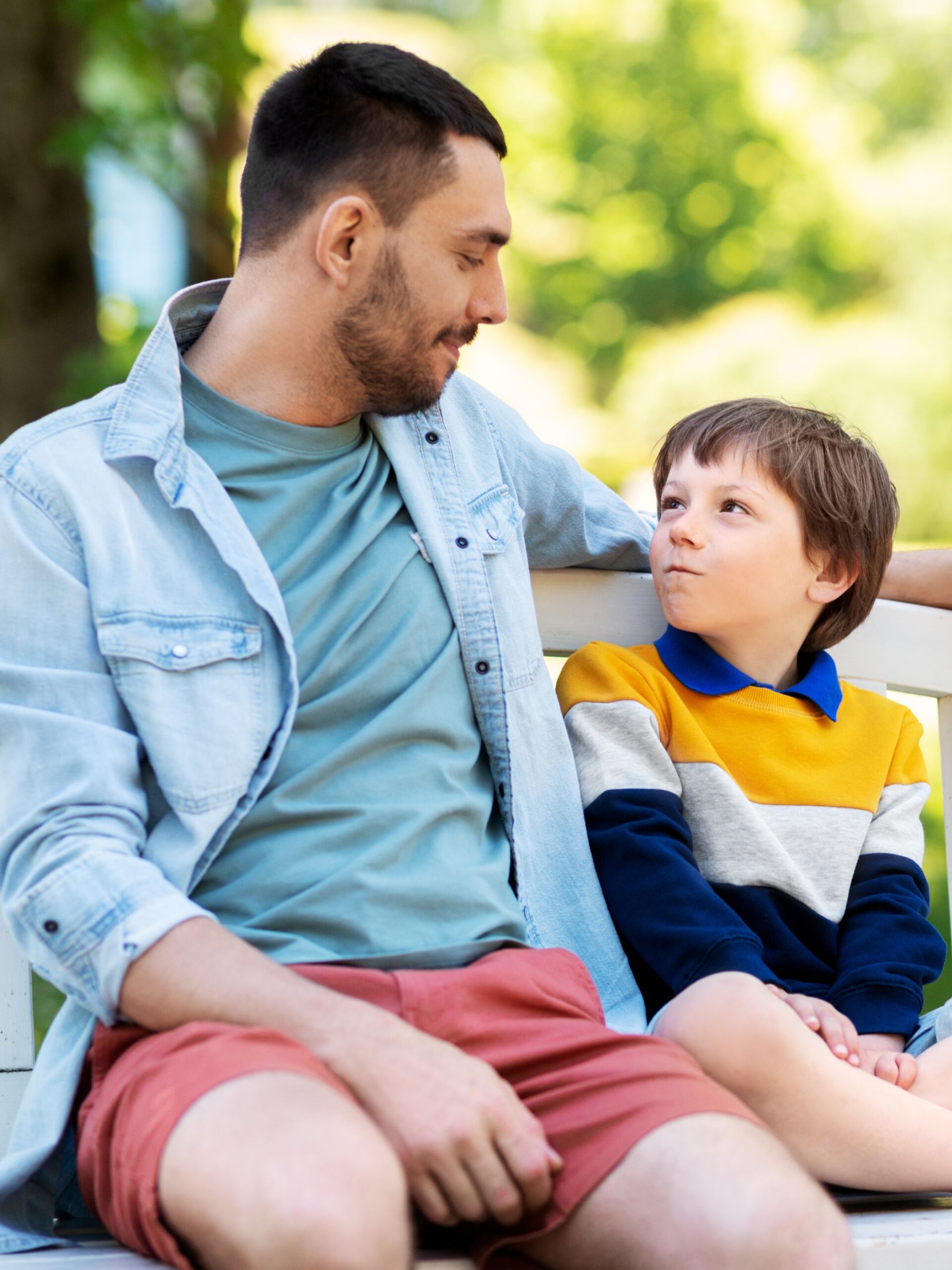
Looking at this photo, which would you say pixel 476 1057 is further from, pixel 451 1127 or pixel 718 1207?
pixel 718 1207

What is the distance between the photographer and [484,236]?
1.91m

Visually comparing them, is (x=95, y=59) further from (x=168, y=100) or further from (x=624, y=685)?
(x=624, y=685)

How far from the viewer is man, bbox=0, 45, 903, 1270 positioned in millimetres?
1310

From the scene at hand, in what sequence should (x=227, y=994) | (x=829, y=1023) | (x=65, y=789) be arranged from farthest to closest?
(x=829, y=1023), (x=65, y=789), (x=227, y=994)

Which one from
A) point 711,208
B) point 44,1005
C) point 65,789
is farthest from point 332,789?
point 711,208

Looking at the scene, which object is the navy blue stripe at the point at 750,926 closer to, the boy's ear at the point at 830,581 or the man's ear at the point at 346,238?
the boy's ear at the point at 830,581

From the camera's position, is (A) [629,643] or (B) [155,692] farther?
(A) [629,643]

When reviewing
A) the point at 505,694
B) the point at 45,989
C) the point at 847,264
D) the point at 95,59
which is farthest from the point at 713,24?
the point at 505,694

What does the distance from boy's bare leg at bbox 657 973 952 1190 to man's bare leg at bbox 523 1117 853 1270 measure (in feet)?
0.69

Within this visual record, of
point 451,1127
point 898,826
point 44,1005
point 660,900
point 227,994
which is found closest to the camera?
point 451,1127

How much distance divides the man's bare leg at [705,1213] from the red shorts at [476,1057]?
0.02 metres

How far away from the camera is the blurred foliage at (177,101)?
4031mm

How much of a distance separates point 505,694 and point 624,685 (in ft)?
0.75

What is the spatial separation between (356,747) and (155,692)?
9.9 inches
